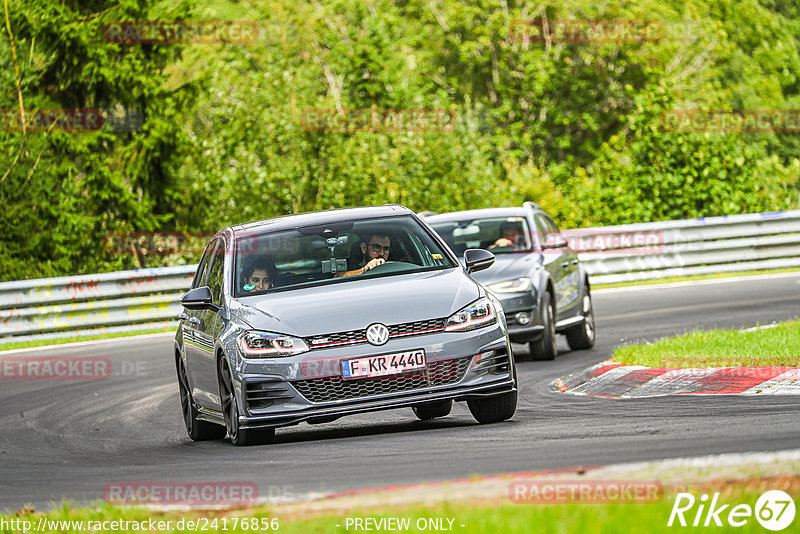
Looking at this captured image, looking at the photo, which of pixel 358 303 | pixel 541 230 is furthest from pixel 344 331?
pixel 541 230

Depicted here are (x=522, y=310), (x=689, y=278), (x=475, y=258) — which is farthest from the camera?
(x=689, y=278)

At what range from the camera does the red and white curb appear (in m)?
10.9

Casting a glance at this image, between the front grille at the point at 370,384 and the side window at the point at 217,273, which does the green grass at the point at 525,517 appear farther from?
the side window at the point at 217,273

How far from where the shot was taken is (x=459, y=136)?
31.2 m

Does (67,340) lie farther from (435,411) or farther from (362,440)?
(362,440)

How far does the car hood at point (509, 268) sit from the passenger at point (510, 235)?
461mm

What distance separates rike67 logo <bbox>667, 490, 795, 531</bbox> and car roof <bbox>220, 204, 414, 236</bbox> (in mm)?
5594

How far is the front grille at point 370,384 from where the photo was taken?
9.37 m

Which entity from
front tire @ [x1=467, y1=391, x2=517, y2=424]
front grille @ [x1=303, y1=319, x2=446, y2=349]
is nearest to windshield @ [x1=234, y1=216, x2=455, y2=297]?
front grille @ [x1=303, y1=319, x2=446, y2=349]

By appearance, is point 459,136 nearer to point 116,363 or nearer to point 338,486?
point 116,363

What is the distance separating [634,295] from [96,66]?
1249 cm

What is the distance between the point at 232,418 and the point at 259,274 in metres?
1.09

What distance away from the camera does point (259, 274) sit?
10445mm

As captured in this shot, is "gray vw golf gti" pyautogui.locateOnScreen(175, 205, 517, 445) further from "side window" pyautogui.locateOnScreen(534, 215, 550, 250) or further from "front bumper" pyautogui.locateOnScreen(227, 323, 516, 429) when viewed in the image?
"side window" pyautogui.locateOnScreen(534, 215, 550, 250)
